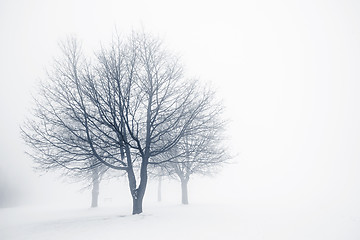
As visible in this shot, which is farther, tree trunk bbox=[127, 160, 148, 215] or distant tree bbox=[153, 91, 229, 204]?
distant tree bbox=[153, 91, 229, 204]

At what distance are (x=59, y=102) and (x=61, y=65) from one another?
2.17 m

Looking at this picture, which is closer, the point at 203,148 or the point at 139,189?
the point at 139,189

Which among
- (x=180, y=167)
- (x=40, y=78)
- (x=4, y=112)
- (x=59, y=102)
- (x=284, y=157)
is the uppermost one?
(x=4, y=112)

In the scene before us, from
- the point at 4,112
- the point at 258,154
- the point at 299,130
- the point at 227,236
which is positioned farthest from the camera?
the point at 299,130

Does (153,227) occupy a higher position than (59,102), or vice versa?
(59,102)

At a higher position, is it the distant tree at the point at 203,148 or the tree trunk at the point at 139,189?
the distant tree at the point at 203,148

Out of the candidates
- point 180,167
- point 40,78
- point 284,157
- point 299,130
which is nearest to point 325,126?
point 299,130

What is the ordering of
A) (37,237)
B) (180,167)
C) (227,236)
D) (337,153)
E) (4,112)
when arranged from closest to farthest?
(227,236) < (37,237) < (180,167) < (4,112) < (337,153)

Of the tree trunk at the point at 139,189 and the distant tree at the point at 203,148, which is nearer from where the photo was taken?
the tree trunk at the point at 139,189

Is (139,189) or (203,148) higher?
(203,148)

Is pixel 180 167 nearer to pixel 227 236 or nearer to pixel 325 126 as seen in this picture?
pixel 227 236

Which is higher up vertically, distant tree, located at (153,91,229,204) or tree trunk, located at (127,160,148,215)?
distant tree, located at (153,91,229,204)

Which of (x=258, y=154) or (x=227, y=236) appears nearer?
(x=227, y=236)

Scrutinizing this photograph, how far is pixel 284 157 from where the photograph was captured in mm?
129000
